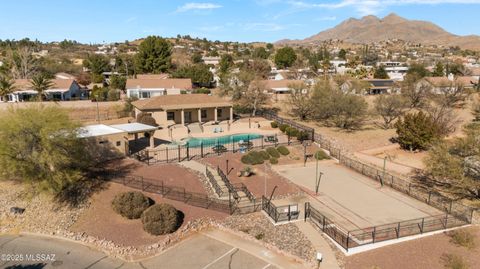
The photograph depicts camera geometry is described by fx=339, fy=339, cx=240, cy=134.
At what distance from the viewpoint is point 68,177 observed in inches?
982

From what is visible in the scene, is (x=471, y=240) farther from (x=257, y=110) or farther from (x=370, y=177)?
(x=257, y=110)

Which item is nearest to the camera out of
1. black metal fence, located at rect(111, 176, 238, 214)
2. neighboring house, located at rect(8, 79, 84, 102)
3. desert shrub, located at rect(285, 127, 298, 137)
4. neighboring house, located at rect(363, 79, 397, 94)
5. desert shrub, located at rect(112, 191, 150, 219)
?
desert shrub, located at rect(112, 191, 150, 219)

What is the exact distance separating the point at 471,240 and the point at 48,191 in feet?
93.3

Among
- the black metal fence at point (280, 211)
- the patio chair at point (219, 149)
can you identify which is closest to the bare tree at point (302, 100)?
the patio chair at point (219, 149)

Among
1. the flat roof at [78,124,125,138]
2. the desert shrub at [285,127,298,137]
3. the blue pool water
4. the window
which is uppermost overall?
the flat roof at [78,124,125,138]

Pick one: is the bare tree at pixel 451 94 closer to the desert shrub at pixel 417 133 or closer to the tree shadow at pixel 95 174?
the desert shrub at pixel 417 133

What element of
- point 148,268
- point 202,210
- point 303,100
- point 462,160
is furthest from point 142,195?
point 303,100

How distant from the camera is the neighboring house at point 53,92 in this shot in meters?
57.6

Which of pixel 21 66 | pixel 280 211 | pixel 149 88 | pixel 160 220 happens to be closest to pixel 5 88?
pixel 149 88

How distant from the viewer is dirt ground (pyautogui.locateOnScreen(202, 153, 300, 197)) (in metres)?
27.9

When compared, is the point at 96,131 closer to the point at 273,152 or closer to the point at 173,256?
the point at 173,256

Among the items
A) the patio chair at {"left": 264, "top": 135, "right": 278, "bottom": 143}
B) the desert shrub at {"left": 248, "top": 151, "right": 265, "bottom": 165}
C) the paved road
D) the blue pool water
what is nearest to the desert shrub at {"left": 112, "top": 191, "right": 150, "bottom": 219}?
the paved road

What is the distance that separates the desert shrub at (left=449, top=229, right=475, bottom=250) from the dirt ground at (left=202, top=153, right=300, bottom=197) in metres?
11.2

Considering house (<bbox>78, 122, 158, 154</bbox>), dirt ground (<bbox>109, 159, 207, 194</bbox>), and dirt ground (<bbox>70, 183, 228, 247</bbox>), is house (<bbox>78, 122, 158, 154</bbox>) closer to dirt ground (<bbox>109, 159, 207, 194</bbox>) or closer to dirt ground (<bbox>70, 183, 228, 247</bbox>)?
dirt ground (<bbox>109, 159, 207, 194</bbox>)
